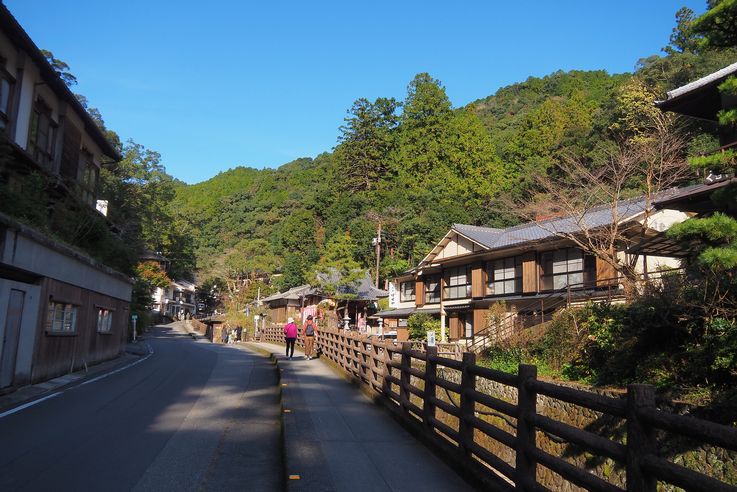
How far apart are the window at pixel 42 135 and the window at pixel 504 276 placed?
22909mm

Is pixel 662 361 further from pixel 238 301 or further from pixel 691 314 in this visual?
pixel 238 301

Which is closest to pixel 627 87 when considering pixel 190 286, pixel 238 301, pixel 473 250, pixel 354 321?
pixel 473 250

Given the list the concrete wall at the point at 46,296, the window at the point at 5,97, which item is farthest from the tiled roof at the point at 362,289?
the window at the point at 5,97

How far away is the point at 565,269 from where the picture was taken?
27.4m

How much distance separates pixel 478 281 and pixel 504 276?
195 centimetres

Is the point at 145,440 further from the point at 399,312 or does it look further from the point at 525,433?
the point at 399,312

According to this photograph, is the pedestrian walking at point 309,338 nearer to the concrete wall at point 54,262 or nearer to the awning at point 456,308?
the concrete wall at point 54,262

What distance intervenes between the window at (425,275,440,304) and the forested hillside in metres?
8.89

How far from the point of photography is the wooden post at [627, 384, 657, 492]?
11.8 ft

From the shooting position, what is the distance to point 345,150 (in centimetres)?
7431

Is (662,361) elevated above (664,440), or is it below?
above

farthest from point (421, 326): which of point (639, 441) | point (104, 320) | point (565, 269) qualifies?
point (639, 441)

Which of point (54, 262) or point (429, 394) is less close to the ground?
point (54, 262)

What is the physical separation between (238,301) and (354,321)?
29566mm
